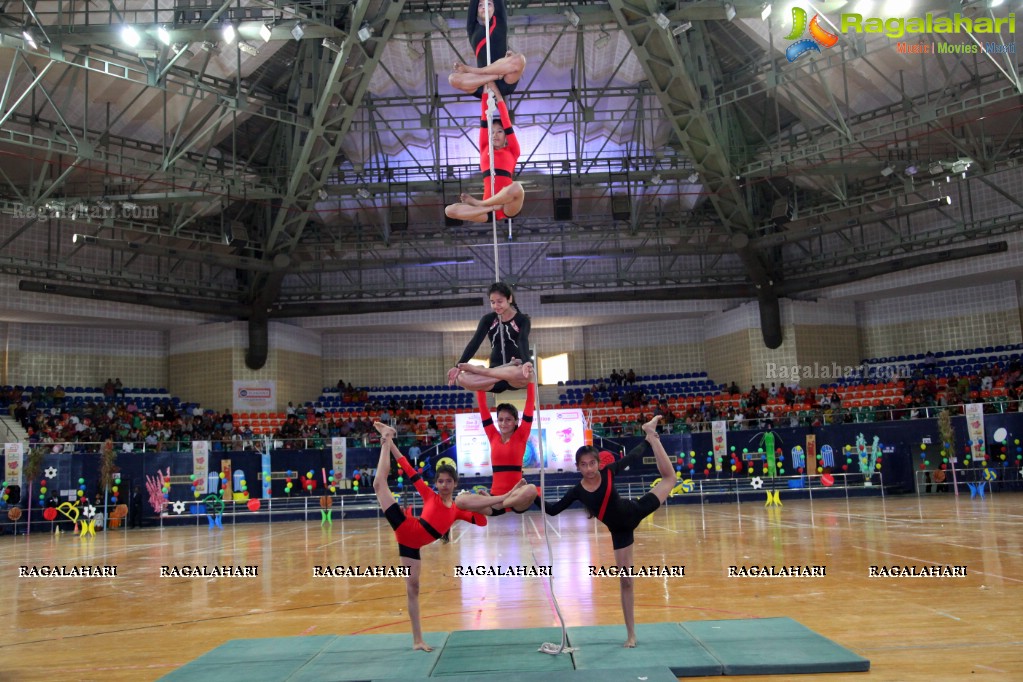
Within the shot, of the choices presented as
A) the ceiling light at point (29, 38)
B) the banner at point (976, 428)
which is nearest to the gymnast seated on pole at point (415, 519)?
the ceiling light at point (29, 38)

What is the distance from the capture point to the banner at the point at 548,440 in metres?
28.3

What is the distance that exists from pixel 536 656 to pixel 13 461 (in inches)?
865

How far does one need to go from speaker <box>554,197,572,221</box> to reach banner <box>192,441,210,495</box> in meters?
13.7

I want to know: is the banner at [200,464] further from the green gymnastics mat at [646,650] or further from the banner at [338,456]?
the green gymnastics mat at [646,650]

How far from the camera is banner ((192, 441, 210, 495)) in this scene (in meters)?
25.7

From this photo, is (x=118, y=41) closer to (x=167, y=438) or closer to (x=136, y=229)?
(x=136, y=229)

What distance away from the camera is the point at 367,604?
1067cm

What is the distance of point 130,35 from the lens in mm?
16922

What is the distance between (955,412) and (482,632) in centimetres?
2320

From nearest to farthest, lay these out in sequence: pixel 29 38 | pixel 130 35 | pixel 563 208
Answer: pixel 29 38 → pixel 130 35 → pixel 563 208

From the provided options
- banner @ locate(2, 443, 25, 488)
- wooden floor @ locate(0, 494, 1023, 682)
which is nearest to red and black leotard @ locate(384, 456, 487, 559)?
wooden floor @ locate(0, 494, 1023, 682)

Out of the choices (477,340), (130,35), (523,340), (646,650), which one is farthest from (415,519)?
(130,35)

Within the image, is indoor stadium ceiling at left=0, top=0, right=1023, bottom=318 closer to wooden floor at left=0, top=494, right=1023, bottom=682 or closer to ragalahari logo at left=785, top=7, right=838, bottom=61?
ragalahari logo at left=785, top=7, right=838, bottom=61

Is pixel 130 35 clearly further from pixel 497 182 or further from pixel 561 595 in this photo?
pixel 561 595
